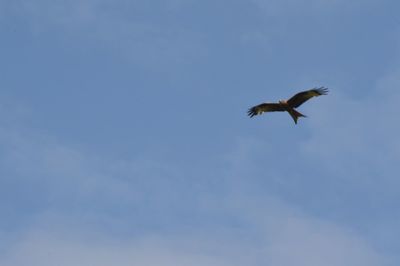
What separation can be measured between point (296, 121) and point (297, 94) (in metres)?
1.71

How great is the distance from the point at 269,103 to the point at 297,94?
2640mm

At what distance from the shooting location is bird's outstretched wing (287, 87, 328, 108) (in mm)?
78812

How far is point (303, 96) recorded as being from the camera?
79.1m

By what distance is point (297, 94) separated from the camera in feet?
258

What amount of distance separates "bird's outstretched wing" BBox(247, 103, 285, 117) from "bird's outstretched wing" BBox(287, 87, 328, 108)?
106cm

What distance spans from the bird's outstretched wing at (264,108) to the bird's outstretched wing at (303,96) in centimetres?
106

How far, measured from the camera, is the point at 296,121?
78500mm

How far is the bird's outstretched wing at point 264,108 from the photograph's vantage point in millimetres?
80613

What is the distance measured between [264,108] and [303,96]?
11.0 ft

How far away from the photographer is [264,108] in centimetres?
8144

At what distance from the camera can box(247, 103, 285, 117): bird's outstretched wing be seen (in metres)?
80.6

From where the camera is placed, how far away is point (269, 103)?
80.8m
